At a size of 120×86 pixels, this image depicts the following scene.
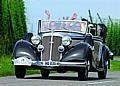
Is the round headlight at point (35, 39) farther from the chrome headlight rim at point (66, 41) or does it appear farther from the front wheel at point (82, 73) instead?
the front wheel at point (82, 73)

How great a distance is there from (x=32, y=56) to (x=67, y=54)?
3.95 feet

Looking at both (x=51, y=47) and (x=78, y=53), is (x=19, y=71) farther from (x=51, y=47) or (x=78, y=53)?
(x=78, y=53)

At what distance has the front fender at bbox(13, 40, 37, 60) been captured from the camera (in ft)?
64.2

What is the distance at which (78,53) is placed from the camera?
63.2ft

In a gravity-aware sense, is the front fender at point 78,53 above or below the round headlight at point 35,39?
below

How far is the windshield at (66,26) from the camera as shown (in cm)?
2133

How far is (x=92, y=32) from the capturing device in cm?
2208

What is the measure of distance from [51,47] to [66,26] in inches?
79.2

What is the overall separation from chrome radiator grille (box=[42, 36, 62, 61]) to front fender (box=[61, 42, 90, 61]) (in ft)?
1.26

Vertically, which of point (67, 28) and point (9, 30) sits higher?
point (67, 28)

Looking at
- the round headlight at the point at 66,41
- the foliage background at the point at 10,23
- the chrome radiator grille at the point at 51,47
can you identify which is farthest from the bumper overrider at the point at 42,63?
the foliage background at the point at 10,23

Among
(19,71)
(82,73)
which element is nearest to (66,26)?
(19,71)

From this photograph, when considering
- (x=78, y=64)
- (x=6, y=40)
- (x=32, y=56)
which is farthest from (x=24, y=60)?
(x=6, y=40)

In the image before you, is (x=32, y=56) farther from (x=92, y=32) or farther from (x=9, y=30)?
(x=9, y=30)
